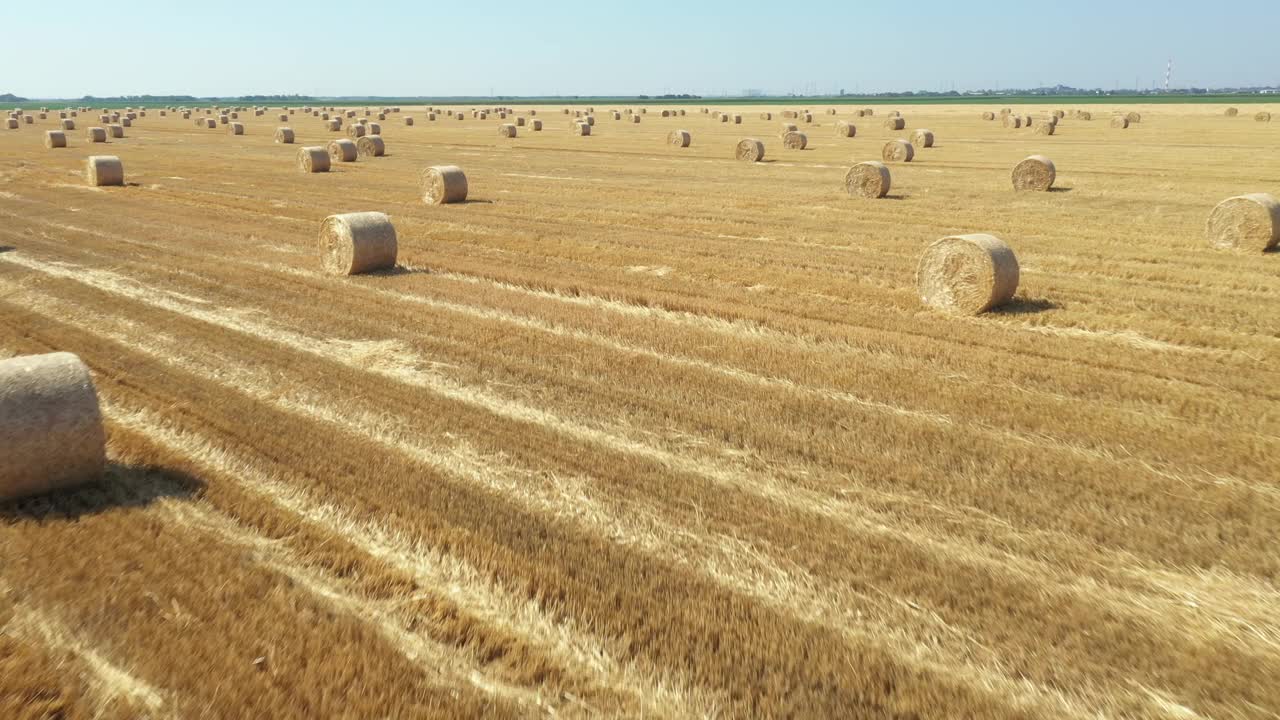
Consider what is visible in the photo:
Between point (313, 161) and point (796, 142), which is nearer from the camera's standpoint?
point (313, 161)

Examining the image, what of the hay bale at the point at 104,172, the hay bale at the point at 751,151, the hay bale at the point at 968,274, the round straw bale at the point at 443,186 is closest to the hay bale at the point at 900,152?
the hay bale at the point at 751,151

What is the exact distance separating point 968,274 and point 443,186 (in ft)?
45.2

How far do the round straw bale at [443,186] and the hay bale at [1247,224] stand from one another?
51.3 feet

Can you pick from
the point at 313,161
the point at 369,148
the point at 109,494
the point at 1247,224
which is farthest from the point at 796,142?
the point at 109,494

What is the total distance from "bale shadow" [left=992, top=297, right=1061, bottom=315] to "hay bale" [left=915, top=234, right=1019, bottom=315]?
101mm

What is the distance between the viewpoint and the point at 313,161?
29531mm

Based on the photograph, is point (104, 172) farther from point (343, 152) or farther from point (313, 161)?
point (343, 152)

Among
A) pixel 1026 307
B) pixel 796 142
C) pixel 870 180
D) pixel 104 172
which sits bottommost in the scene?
pixel 1026 307

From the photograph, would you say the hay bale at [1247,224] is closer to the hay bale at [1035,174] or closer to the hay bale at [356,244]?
the hay bale at [1035,174]

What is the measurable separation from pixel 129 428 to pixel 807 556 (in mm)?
5508

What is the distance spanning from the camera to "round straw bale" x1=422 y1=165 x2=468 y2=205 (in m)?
21.5

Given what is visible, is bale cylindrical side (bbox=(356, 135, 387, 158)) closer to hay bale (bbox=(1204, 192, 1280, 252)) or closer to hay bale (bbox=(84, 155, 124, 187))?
hay bale (bbox=(84, 155, 124, 187))

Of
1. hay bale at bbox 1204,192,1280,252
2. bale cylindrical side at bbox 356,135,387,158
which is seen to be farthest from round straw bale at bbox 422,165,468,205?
hay bale at bbox 1204,192,1280,252

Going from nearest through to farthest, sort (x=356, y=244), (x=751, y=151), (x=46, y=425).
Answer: (x=46, y=425) → (x=356, y=244) → (x=751, y=151)
